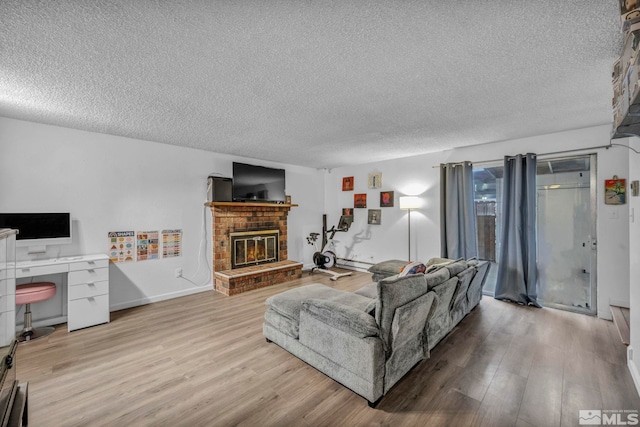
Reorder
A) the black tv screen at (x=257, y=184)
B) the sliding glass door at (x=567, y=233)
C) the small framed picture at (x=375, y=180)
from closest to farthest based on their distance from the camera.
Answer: the sliding glass door at (x=567, y=233) → the black tv screen at (x=257, y=184) → the small framed picture at (x=375, y=180)

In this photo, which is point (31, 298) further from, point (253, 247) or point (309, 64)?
point (309, 64)

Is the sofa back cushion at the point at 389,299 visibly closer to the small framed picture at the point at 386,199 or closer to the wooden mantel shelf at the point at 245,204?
the wooden mantel shelf at the point at 245,204

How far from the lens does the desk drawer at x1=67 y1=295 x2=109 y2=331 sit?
2.93 m

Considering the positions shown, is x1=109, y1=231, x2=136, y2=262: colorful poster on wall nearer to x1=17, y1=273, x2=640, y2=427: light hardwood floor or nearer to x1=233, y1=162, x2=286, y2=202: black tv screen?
x1=17, y1=273, x2=640, y2=427: light hardwood floor

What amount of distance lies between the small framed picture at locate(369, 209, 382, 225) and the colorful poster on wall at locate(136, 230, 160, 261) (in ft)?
12.7

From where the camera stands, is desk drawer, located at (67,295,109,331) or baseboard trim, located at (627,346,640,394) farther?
desk drawer, located at (67,295,109,331)

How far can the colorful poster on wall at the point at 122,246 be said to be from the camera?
3557 mm

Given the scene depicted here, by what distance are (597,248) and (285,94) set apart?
4.07 meters

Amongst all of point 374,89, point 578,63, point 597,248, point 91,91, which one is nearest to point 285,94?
point 374,89

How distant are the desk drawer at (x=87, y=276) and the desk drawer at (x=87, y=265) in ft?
0.12

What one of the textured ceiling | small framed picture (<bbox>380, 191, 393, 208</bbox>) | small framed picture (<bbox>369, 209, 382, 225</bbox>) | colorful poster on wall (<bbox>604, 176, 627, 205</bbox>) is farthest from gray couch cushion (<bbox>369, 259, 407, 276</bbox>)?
colorful poster on wall (<bbox>604, 176, 627, 205</bbox>)

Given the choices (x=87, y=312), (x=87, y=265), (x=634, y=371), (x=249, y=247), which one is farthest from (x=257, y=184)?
(x=634, y=371)

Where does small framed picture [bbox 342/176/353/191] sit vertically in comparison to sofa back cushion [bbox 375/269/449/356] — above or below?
above

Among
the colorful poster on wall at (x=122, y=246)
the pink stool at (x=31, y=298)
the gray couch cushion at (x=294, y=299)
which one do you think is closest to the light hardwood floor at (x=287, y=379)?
the pink stool at (x=31, y=298)
